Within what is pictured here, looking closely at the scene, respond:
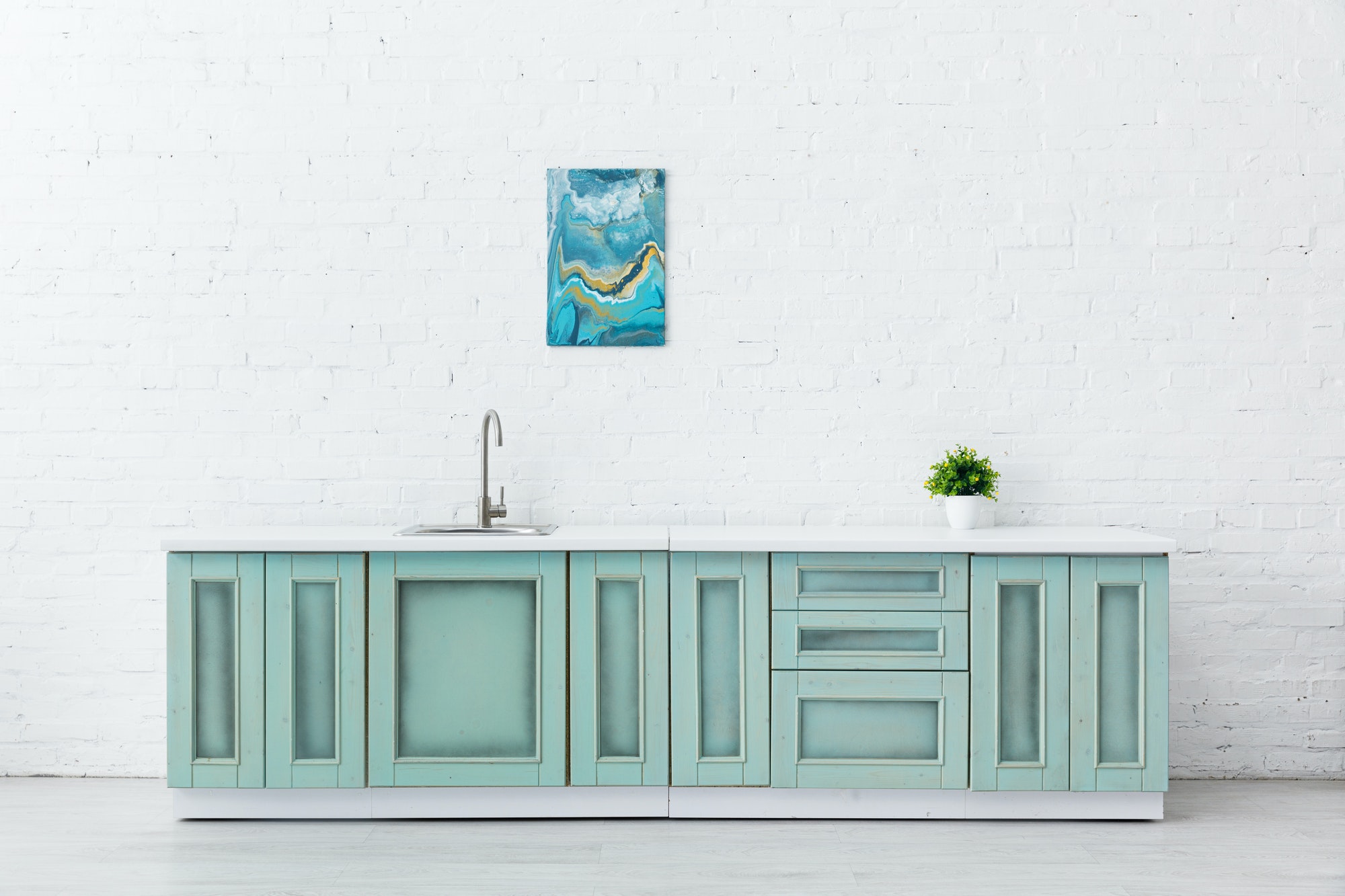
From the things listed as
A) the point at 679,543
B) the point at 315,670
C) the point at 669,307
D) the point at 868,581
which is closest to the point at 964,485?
the point at 868,581

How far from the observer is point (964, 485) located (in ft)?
9.60

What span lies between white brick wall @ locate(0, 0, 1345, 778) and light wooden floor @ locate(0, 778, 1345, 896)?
488 millimetres

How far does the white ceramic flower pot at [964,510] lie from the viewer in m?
2.90

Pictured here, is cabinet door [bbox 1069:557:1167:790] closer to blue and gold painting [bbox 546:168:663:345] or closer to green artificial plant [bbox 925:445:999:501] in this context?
green artificial plant [bbox 925:445:999:501]

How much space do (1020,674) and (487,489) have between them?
1607mm

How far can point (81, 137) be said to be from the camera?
3.08 m

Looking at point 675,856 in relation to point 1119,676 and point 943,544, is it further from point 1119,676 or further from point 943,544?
point 1119,676

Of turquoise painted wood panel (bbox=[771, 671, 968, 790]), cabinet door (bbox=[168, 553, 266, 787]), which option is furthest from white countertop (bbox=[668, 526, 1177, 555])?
cabinet door (bbox=[168, 553, 266, 787])

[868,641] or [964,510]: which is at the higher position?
[964,510]

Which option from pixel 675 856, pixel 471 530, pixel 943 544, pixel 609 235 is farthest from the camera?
pixel 609 235

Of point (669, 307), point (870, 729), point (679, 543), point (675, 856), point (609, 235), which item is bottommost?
point (675, 856)

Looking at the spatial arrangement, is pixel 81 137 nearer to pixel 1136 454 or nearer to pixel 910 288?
pixel 910 288

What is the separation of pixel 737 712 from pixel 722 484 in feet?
2.45

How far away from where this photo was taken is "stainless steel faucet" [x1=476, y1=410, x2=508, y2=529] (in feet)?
9.43
